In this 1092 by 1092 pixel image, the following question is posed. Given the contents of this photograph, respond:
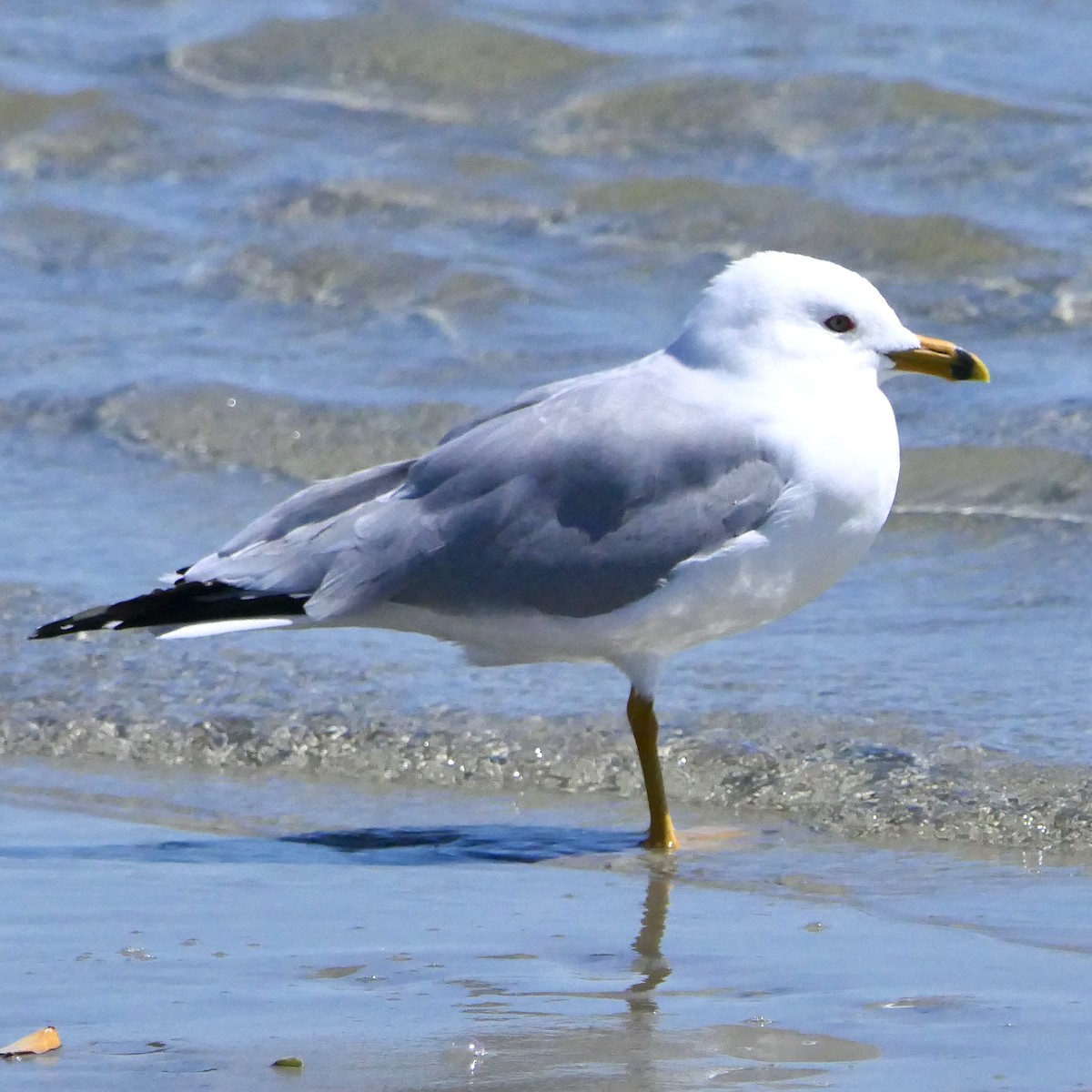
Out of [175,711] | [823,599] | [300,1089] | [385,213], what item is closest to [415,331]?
[385,213]

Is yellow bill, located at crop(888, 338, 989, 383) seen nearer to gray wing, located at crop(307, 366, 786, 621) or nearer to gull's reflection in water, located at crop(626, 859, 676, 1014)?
gray wing, located at crop(307, 366, 786, 621)

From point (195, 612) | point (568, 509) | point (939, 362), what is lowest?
point (195, 612)

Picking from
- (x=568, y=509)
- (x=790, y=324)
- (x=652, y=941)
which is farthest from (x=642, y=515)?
(x=652, y=941)

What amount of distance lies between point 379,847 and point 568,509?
2.58 feet

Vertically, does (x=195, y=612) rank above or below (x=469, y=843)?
above

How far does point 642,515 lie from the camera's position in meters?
4.60

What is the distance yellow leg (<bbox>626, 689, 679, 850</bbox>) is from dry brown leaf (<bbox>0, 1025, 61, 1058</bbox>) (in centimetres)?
161

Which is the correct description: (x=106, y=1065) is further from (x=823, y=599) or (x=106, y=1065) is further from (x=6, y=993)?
(x=823, y=599)

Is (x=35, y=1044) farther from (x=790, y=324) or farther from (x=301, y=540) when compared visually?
(x=790, y=324)

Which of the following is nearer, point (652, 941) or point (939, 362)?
point (652, 941)

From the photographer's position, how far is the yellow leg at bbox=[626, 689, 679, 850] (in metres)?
4.61

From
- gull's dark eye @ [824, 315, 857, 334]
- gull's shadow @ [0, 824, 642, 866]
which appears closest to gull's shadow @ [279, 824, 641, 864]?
gull's shadow @ [0, 824, 642, 866]

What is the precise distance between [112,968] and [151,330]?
20.0 ft

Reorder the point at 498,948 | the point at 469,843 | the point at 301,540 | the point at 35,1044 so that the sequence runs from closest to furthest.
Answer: the point at 35,1044 → the point at 498,948 → the point at 469,843 → the point at 301,540
